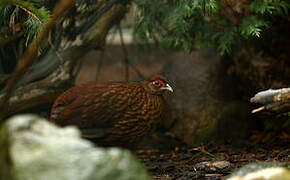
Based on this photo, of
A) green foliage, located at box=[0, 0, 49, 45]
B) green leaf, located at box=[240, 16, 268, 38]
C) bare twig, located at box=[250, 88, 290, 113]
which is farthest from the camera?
green leaf, located at box=[240, 16, 268, 38]

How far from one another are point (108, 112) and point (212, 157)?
1084mm

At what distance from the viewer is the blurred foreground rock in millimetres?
2621

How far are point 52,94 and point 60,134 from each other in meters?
3.06

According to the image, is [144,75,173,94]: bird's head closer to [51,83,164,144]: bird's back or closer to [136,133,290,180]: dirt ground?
[51,83,164,144]: bird's back

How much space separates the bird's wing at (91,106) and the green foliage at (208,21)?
2.94 ft

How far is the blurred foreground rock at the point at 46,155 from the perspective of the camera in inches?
103

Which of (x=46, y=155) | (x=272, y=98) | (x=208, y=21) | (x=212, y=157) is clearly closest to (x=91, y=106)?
(x=212, y=157)

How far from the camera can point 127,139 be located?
16.6 ft

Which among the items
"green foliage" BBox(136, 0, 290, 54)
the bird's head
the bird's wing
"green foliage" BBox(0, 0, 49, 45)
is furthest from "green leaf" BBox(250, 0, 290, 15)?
"green foliage" BBox(0, 0, 49, 45)

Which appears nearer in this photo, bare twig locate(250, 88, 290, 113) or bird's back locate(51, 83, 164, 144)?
bare twig locate(250, 88, 290, 113)

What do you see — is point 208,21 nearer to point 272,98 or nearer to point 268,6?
point 268,6

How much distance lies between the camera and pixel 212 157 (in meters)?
5.27

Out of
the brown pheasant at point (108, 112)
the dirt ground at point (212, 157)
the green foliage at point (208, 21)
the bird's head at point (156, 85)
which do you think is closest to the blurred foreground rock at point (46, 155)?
the dirt ground at point (212, 157)

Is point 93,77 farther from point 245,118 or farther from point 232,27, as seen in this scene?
point 232,27
